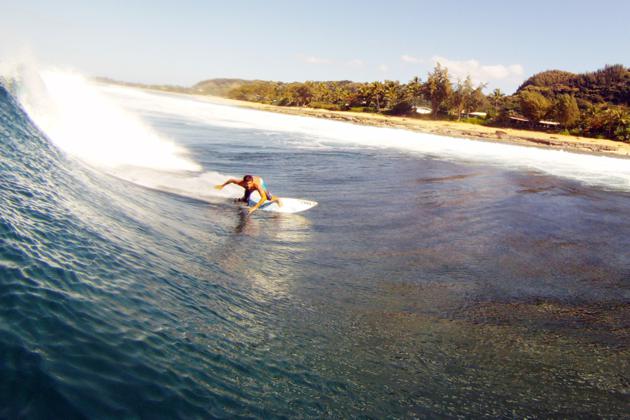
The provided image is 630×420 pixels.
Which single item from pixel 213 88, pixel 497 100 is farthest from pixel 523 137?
pixel 213 88

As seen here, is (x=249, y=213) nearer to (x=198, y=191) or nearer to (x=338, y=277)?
(x=198, y=191)

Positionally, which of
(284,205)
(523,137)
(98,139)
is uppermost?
(523,137)

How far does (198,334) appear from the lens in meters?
5.23

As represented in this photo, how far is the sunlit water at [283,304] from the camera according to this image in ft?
13.8

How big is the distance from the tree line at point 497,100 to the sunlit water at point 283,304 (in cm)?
5835

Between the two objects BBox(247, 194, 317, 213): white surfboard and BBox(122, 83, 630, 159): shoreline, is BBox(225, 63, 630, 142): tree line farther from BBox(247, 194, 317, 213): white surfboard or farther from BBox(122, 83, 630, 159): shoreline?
BBox(247, 194, 317, 213): white surfboard

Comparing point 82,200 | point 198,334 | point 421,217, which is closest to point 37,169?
point 82,200

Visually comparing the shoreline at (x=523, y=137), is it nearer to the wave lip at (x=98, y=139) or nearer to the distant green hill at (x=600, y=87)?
the distant green hill at (x=600, y=87)

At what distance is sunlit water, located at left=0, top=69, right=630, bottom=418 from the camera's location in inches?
166

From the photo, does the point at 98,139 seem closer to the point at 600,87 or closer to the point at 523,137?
the point at 523,137

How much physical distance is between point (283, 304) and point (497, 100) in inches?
4262

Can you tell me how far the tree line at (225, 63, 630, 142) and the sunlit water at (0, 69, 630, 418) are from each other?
191 ft

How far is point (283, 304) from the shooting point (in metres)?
6.94

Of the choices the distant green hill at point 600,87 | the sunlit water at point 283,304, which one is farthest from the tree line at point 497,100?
the sunlit water at point 283,304
